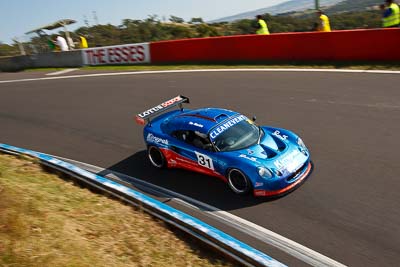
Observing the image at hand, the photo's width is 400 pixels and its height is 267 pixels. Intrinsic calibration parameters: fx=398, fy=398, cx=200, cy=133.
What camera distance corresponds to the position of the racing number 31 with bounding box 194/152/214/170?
24.9ft

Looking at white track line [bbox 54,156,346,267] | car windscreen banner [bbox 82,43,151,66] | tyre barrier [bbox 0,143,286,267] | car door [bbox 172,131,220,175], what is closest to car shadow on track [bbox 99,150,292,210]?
white track line [bbox 54,156,346,267]

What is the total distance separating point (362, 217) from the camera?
6203mm

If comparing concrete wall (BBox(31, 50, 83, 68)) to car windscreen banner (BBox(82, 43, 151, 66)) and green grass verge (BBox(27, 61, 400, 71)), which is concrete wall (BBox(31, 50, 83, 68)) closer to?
car windscreen banner (BBox(82, 43, 151, 66))

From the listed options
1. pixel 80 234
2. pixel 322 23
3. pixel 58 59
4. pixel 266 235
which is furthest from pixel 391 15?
pixel 58 59

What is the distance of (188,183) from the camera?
7.99 m

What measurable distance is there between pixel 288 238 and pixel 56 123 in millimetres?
9027

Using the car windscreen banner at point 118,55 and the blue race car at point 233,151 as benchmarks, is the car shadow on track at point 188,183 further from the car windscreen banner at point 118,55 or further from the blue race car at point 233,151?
the car windscreen banner at point 118,55

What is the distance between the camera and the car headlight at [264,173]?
269 inches

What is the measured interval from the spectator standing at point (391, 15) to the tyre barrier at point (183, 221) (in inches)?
508

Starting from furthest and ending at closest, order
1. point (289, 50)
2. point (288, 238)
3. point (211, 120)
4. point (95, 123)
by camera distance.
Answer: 1. point (289, 50)
2. point (95, 123)
3. point (211, 120)
4. point (288, 238)

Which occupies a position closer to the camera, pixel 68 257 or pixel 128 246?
pixel 68 257

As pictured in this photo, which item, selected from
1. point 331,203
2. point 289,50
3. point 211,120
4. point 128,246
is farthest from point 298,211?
point 289,50

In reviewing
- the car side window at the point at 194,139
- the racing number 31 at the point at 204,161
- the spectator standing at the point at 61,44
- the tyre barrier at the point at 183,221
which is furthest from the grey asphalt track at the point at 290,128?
the spectator standing at the point at 61,44

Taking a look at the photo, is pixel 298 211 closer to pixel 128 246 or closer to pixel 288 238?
pixel 288 238
